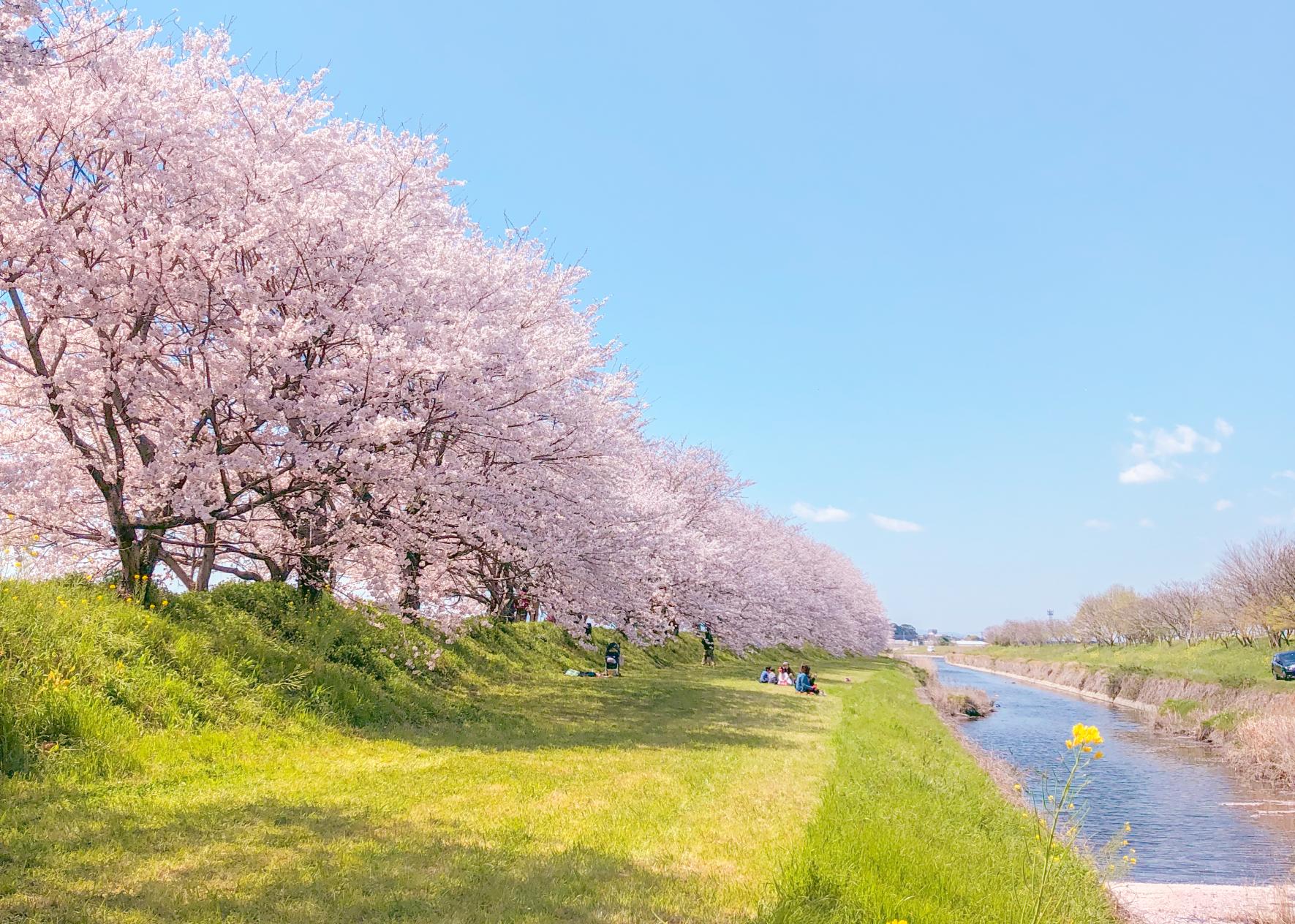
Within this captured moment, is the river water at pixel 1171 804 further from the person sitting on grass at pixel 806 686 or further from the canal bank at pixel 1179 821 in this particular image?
the person sitting on grass at pixel 806 686

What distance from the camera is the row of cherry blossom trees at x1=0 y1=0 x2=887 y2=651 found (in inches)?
471

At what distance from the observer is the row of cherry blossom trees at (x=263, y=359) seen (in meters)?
12.0

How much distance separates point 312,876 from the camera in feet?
21.0

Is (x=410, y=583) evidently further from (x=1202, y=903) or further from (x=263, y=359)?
(x=1202, y=903)

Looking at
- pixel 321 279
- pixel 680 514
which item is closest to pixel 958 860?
pixel 321 279

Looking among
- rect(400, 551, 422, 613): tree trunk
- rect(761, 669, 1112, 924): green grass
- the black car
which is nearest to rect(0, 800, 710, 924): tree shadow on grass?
rect(761, 669, 1112, 924): green grass

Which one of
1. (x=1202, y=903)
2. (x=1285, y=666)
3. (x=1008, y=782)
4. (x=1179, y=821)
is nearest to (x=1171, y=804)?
(x=1179, y=821)

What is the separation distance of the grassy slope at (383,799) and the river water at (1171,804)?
3.74m

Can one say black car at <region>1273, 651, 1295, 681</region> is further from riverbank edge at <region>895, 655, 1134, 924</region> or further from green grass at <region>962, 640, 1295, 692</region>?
riverbank edge at <region>895, 655, 1134, 924</region>

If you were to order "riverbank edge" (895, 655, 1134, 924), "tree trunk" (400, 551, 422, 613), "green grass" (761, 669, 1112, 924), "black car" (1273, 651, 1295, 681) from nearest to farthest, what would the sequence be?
"green grass" (761, 669, 1112, 924) < "riverbank edge" (895, 655, 1134, 924) < "tree trunk" (400, 551, 422, 613) < "black car" (1273, 651, 1295, 681)

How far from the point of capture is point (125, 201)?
1234cm

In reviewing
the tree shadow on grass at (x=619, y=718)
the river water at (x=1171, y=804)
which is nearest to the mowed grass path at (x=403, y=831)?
the tree shadow on grass at (x=619, y=718)

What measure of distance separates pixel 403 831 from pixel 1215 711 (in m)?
36.4

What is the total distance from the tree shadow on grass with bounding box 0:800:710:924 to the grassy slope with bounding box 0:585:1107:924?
3 centimetres
